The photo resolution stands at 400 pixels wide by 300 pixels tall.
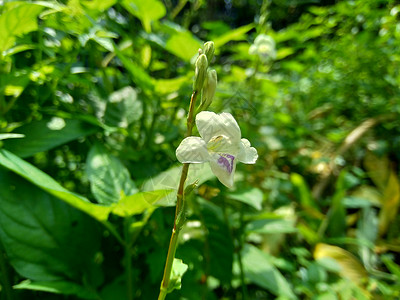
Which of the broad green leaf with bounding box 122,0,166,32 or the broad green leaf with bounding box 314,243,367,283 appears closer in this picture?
the broad green leaf with bounding box 122,0,166,32

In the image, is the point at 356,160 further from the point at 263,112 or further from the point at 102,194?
the point at 102,194

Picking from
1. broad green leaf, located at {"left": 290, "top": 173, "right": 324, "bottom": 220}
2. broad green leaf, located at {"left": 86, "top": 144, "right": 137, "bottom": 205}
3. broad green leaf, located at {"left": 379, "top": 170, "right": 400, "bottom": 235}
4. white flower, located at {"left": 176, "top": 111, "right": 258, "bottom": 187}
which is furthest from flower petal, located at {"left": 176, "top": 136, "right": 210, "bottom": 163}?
broad green leaf, located at {"left": 379, "top": 170, "right": 400, "bottom": 235}

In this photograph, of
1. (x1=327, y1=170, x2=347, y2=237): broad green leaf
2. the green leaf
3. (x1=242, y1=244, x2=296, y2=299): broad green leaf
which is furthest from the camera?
(x1=327, y1=170, x2=347, y2=237): broad green leaf

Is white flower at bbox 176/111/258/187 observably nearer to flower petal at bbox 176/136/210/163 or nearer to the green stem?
flower petal at bbox 176/136/210/163

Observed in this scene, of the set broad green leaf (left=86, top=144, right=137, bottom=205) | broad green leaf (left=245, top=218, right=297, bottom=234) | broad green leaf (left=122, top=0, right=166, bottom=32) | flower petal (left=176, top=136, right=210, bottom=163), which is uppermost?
broad green leaf (left=122, top=0, right=166, bottom=32)

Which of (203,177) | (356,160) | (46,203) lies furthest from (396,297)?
(46,203)

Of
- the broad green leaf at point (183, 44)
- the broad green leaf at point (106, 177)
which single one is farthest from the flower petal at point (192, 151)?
the broad green leaf at point (183, 44)
